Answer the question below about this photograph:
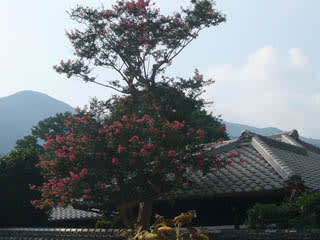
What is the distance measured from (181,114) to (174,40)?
14.3 feet

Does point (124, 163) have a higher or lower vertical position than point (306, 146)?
lower

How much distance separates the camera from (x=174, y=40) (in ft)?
59.6

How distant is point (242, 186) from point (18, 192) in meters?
8.04

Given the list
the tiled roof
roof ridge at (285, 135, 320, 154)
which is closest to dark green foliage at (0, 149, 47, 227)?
the tiled roof

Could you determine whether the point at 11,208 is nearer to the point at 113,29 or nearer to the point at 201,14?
the point at 113,29

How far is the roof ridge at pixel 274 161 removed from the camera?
34.9ft

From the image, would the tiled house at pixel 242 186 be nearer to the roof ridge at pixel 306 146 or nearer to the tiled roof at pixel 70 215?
the tiled roof at pixel 70 215

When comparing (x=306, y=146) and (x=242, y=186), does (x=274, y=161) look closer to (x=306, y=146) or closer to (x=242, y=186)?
(x=242, y=186)

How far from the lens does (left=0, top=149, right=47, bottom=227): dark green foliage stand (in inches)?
575

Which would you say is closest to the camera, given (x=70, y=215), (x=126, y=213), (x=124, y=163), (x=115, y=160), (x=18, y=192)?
(x=115, y=160)

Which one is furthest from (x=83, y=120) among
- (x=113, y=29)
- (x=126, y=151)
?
(x=113, y=29)

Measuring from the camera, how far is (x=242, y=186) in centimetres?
1133

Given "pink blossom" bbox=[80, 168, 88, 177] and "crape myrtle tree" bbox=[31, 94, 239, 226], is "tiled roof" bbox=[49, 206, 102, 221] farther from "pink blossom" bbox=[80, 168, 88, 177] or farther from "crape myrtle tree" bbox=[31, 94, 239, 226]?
"pink blossom" bbox=[80, 168, 88, 177]

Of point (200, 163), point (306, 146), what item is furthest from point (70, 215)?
point (306, 146)
